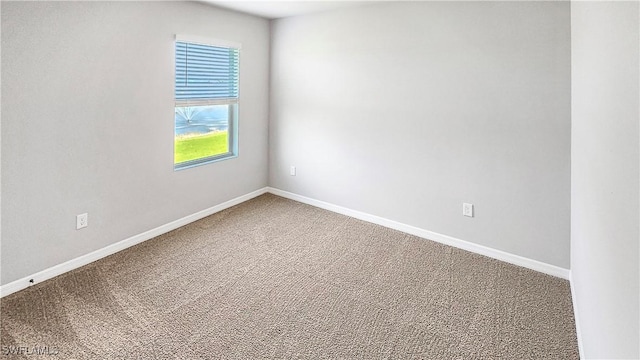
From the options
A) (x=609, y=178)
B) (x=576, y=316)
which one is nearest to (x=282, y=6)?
(x=609, y=178)

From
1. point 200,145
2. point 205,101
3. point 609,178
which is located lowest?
point 609,178

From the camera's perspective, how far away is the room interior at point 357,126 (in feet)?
7.08

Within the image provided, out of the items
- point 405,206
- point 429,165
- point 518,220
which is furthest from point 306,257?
point 518,220

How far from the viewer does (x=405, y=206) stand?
3586 mm

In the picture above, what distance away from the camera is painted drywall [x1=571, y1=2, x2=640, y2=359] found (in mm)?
920

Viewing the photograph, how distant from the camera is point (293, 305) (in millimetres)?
2334

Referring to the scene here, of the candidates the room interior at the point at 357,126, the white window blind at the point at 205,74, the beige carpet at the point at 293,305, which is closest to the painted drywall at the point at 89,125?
the room interior at the point at 357,126

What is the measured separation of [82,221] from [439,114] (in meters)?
3.14

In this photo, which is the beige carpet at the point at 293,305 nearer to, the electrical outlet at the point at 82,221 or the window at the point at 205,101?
the electrical outlet at the point at 82,221

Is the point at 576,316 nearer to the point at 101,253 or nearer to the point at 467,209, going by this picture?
the point at 467,209

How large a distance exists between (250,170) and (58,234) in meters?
2.19

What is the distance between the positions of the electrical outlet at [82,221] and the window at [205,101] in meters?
0.98

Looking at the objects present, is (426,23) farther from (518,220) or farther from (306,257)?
(306,257)

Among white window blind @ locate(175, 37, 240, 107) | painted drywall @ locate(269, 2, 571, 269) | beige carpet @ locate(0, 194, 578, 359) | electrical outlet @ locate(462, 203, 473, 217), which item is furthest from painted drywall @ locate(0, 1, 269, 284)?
electrical outlet @ locate(462, 203, 473, 217)
